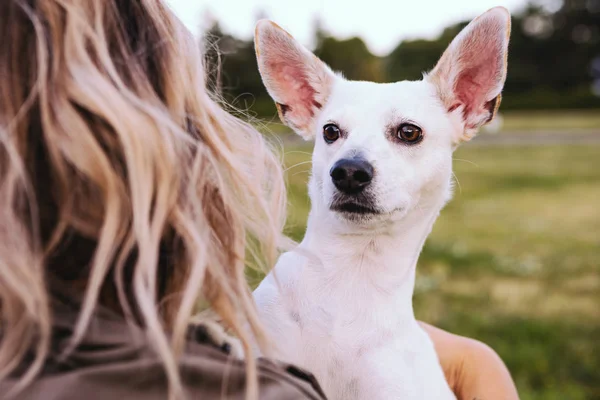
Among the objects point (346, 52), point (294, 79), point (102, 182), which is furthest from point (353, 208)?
point (346, 52)

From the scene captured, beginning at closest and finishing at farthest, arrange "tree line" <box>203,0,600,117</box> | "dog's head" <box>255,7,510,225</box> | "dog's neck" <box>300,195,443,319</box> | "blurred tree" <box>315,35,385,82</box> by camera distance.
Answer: "dog's neck" <box>300,195,443,319</box> < "dog's head" <box>255,7,510,225</box> < "blurred tree" <box>315,35,385,82</box> < "tree line" <box>203,0,600,117</box>

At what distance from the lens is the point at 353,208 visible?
222 centimetres

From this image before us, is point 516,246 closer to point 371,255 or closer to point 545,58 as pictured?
point 371,255

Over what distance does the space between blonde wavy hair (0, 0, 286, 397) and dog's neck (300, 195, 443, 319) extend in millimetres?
765

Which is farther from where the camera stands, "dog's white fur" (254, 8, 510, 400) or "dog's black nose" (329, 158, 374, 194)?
"dog's black nose" (329, 158, 374, 194)

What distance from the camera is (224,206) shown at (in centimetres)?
151

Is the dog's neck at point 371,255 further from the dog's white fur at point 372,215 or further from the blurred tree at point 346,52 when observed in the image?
the blurred tree at point 346,52

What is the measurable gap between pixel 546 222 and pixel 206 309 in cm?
813

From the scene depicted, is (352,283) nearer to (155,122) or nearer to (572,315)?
(155,122)

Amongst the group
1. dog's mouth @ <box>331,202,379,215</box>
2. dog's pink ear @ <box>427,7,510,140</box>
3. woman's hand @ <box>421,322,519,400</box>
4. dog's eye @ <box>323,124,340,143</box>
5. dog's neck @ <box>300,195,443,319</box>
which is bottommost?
woman's hand @ <box>421,322,519,400</box>

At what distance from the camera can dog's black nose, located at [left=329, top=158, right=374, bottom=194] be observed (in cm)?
221

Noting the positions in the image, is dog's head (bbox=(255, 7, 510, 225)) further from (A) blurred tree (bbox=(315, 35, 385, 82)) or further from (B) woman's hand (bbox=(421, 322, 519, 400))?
(A) blurred tree (bbox=(315, 35, 385, 82))

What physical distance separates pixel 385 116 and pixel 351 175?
0.31 meters

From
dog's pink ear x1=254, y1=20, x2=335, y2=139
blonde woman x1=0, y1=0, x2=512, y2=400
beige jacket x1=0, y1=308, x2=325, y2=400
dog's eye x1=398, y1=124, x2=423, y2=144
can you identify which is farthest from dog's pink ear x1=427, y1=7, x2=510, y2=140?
beige jacket x1=0, y1=308, x2=325, y2=400
